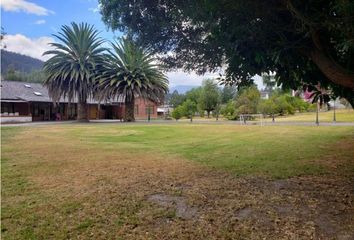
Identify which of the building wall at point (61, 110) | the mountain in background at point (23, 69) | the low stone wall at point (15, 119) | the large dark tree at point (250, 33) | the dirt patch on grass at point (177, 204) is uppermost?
the mountain in background at point (23, 69)

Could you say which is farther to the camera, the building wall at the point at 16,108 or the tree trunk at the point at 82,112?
the building wall at the point at 16,108

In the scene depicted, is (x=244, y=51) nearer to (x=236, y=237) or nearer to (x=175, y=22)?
(x=175, y=22)

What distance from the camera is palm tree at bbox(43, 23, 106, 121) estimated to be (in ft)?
128

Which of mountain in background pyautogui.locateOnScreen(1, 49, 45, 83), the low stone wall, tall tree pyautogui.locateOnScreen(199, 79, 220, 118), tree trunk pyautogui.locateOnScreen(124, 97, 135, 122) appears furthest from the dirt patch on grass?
mountain in background pyautogui.locateOnScreen(1, 49, 45, 83)

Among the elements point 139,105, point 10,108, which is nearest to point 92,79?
point 10,108

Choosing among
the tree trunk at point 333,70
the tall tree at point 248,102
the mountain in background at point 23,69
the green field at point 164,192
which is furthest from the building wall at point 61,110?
the tree trunk at point 333,70

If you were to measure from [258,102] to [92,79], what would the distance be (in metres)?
21.9

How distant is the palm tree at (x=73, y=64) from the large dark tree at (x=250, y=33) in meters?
32.5

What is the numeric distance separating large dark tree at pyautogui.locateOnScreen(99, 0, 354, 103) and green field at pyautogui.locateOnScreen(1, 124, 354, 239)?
2284mm

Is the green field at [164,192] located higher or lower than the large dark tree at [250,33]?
lower

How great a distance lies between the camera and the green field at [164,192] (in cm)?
517

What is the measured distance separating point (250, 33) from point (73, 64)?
116 ft

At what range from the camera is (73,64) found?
39.2 m

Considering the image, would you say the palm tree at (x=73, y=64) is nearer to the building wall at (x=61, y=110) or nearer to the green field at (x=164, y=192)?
the building wall at (x=61, y=110)
